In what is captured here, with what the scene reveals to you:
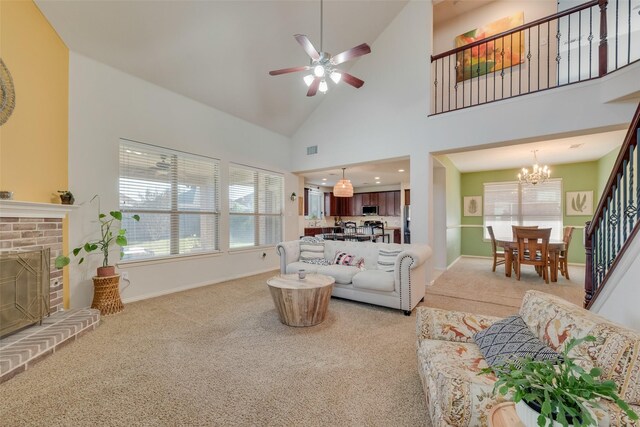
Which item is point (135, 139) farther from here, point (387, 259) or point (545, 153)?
point (545, 153)

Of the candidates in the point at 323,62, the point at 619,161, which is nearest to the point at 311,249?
the point at 323,62

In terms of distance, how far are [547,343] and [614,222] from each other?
160 cm

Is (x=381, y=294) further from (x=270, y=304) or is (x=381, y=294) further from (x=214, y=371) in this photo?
(x=214, y=371)

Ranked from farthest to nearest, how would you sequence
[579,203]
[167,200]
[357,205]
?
[357,205] → [579,203] → [167,200]

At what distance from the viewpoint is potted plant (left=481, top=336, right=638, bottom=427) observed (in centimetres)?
73

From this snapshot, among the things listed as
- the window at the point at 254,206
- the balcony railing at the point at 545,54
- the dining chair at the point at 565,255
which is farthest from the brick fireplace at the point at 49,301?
the dining chair at the point at 565,255

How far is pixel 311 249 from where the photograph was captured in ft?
14.9

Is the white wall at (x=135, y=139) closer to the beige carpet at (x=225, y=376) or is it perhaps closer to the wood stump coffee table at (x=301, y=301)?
the beige carpet at (x=225, y=376)

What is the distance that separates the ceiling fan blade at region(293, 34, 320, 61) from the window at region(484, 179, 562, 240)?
6442 millimetres

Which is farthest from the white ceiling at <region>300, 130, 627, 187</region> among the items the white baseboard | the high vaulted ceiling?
the white baseboard

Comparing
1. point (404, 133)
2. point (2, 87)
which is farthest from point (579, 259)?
point (2, 87)

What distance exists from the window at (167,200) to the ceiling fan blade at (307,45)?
274 centimetres

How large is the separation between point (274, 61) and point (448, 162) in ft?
13.6

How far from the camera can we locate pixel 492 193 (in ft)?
24.2
